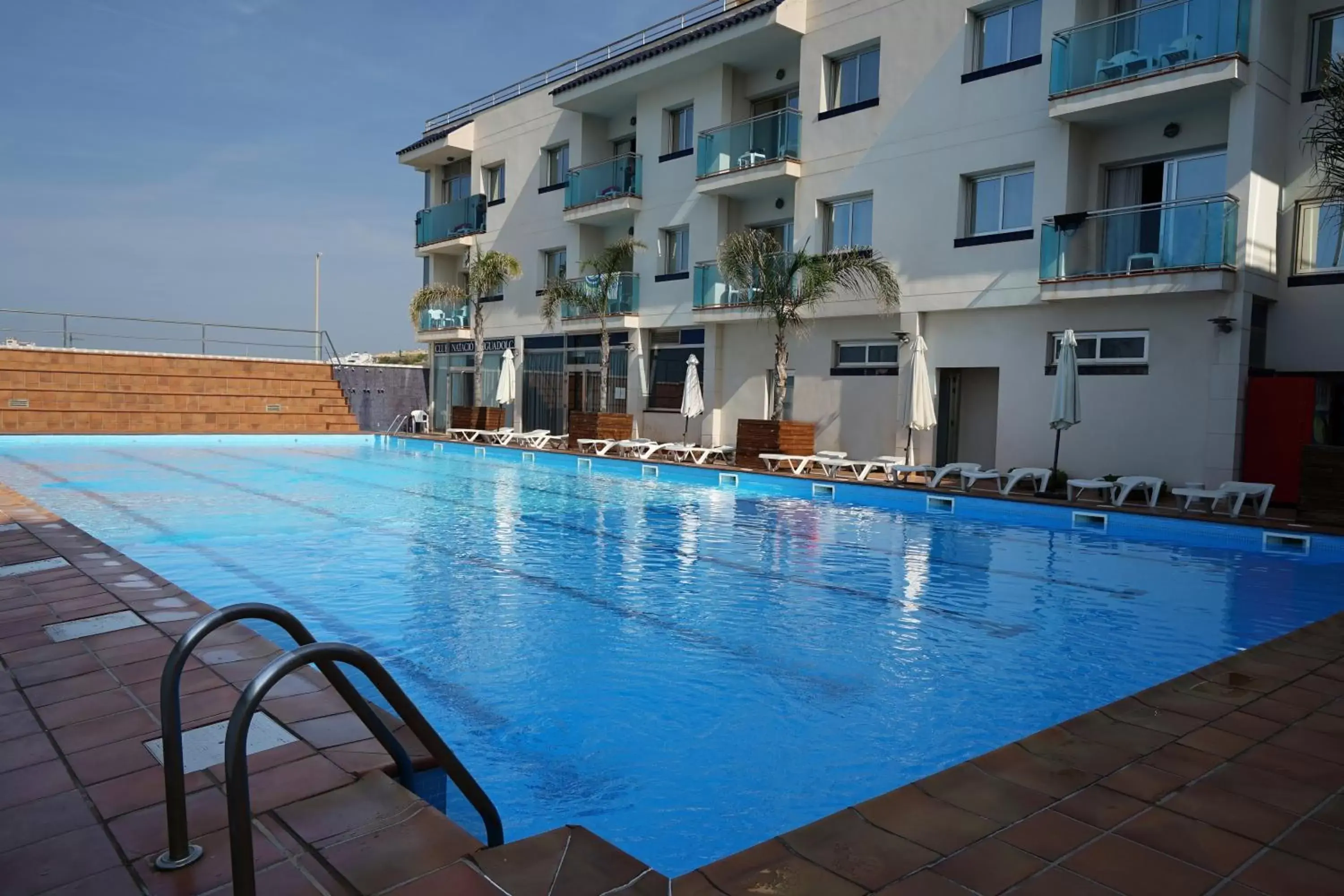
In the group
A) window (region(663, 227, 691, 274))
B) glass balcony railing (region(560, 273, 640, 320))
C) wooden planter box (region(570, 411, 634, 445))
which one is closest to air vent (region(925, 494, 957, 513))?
wooden planter box (region(570, 411, 634, 445))

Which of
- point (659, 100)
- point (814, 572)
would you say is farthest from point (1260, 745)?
point (659, 100)

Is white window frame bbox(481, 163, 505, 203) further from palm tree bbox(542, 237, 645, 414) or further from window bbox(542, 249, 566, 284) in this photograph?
palm tree bbox(542, 237, 645, 414)

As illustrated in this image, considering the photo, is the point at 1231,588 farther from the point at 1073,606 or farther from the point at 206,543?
the point at 206,543

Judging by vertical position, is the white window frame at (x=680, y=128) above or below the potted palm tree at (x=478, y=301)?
above

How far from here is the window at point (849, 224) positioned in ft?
57.5

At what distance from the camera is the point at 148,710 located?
3400 mm

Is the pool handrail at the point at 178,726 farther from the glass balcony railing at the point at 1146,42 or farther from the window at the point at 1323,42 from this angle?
the window at the point at 1323,42

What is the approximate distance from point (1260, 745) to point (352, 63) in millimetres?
25959

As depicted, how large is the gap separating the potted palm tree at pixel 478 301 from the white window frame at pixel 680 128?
19.7 ft

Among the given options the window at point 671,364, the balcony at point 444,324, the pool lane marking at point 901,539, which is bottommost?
the pool lane marking at point 901,539

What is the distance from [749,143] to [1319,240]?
10.9 meters

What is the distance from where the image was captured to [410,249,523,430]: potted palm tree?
24906mm

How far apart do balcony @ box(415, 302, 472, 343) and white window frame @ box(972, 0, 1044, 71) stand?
17.7m

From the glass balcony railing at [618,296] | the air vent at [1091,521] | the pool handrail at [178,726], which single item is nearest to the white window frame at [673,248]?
the glass balcony railing at [618,296]
